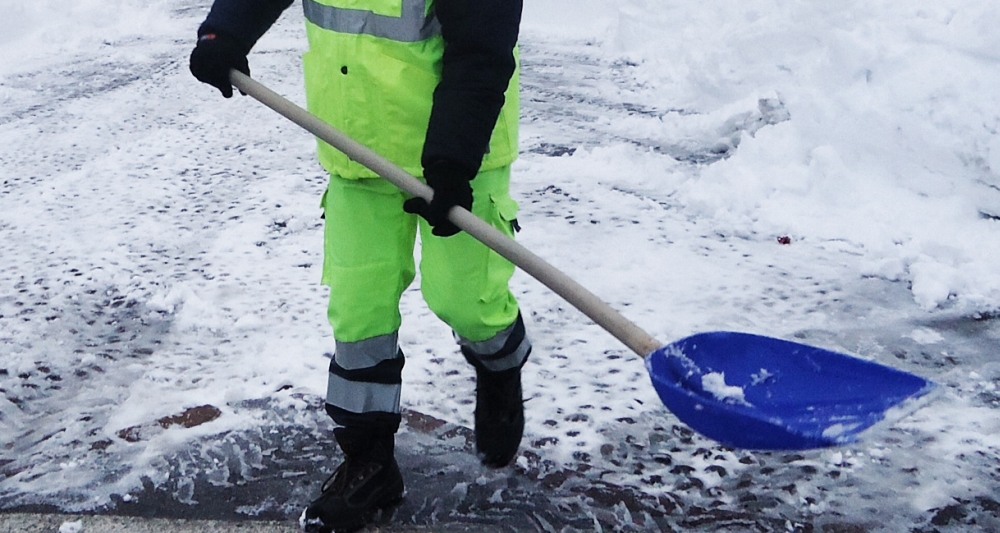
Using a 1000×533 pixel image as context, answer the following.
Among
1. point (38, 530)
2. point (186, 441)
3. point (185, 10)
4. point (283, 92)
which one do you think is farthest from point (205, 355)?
point (185, 10)

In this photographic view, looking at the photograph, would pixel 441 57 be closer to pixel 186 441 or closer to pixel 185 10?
pixel 186 441

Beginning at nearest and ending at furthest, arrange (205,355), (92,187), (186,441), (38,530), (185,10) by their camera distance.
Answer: (38,530) < (186,441) < (205,355) < (92,187) < (185,10)

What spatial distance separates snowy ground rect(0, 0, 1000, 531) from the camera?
254 cm

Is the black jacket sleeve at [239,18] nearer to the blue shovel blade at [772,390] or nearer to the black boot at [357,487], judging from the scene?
the black boot at [357,487]

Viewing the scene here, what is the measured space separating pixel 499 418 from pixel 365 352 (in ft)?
1.52

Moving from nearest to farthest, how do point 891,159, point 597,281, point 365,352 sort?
point 365,352, point 597,281, point 891,159

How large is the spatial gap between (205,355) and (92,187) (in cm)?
221

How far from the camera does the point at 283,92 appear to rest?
673 cm

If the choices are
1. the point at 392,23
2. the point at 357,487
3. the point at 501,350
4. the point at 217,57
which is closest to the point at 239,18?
the point at 217,57

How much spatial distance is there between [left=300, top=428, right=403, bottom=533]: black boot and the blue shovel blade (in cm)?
75

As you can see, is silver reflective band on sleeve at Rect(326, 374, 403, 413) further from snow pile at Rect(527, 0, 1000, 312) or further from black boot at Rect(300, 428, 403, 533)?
snow pile at Rect(527, 0, 1000, 312)

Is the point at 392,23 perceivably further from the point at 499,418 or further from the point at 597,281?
the point at 597,281

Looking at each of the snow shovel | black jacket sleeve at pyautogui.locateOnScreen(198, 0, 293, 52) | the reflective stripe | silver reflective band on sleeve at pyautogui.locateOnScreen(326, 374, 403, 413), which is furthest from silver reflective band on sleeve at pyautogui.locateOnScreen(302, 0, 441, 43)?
silver reflective band on sleeve at pyautogui.locateOnScreen(326, 374, 403, 413)

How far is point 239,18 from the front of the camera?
7.90ft
